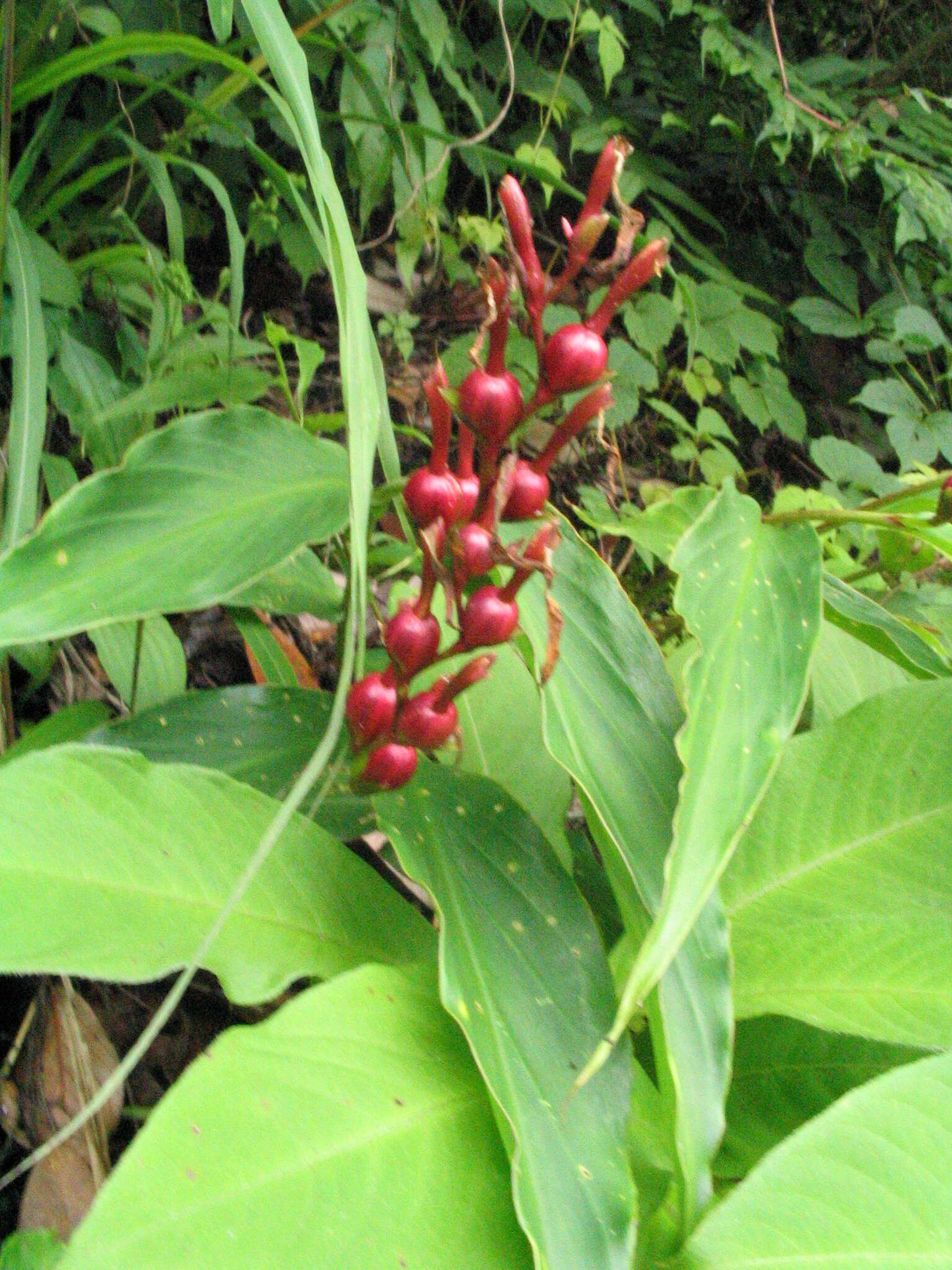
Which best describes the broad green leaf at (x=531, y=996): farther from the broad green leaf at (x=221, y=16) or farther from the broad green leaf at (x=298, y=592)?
the broad green leaf at (x=221, y=16)

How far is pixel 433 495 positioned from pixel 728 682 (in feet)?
0.62

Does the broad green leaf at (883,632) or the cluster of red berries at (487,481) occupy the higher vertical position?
the cluster of red berries at (487,481)

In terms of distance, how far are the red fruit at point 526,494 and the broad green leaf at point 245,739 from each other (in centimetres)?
20

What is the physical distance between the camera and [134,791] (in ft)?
1.62

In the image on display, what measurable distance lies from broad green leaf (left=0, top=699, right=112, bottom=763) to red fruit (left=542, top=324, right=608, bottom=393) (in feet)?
1.43

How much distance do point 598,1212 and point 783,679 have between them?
287mm

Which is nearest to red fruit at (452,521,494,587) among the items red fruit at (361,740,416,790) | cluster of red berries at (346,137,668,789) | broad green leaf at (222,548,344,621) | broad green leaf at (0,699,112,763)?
cluster of red berries at (346,137,668,789)

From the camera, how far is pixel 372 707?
525mm

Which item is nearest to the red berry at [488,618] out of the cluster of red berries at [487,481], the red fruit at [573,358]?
the cluster of red berries at [487,481]

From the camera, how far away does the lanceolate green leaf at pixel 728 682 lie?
42cm

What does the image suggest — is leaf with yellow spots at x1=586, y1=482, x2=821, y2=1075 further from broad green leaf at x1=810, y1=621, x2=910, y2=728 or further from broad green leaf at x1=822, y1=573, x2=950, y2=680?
broad green leaf at x1=810, y1=621, x2=910, y2=728

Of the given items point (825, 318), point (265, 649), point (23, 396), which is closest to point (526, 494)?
point (265, 649)

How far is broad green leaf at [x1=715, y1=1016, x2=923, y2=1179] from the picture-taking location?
56 centimetres

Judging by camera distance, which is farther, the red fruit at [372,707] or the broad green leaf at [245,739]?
the broad green leaf at [245,739]
